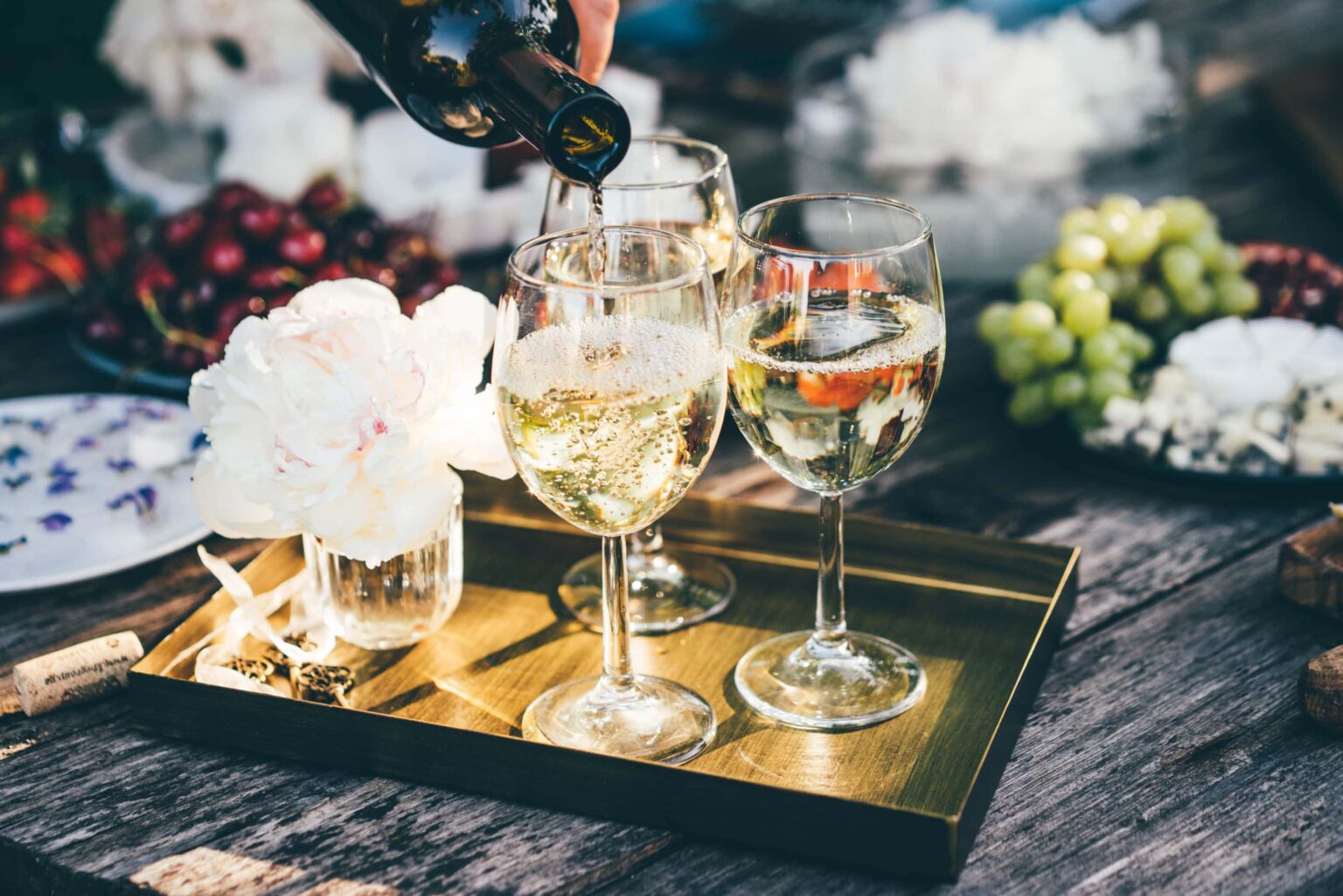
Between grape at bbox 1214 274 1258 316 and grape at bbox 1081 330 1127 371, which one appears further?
grape at bbox 1214 274 1258 316

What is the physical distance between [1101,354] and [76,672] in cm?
106

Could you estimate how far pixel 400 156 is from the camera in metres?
1.92

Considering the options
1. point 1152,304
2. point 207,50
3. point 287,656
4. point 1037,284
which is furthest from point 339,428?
point 207,50

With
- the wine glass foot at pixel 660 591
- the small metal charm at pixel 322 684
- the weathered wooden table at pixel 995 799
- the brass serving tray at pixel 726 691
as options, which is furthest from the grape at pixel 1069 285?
the small metal charm at pixel 322 684

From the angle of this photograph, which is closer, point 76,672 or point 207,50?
point 76,672

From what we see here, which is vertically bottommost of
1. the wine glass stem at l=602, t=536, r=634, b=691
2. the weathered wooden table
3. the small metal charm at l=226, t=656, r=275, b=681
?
the weathered wooden table

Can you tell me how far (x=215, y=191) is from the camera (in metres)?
1.73

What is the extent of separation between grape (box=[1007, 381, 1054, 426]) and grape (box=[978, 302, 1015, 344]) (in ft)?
0.26

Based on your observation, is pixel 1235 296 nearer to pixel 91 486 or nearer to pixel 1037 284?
pixel 1037 284

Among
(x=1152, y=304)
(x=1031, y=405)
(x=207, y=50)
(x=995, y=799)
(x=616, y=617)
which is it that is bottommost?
(x=995, y=799)

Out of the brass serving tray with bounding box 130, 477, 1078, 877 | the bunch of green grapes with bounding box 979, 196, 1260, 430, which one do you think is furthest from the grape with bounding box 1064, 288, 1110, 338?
the brass serving tray with bounding box 130, 477, 1078, 877

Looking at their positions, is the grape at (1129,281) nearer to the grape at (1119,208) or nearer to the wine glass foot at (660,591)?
the grape at (1119,208)

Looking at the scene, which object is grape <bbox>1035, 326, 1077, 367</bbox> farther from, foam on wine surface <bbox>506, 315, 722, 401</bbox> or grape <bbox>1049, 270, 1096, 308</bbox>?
foam on wine surface <bbox>506, 315, 722, 401</bbox>

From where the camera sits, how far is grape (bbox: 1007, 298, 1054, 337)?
1.53m
